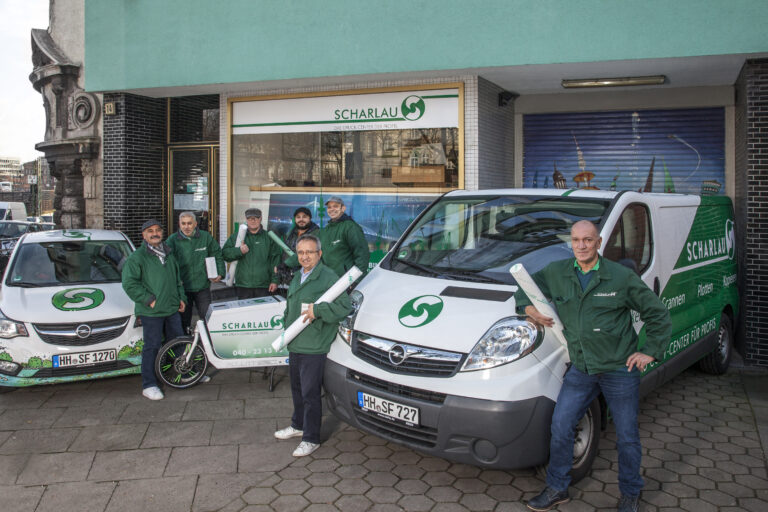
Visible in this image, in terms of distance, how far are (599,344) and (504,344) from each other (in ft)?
1.79

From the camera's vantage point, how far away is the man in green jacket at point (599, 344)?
3.58 metres

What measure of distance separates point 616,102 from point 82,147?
34.6 feet

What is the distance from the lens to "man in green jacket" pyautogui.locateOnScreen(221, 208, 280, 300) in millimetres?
7030

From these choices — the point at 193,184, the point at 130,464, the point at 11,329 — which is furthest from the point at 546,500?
the point at 193,184

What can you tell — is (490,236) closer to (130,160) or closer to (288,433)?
(288,433)

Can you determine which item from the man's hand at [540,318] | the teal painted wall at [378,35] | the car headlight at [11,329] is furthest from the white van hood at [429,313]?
the teal painted wall at [378,35]

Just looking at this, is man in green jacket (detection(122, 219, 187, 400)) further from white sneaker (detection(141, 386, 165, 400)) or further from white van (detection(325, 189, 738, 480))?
white van (detection(325, 189, 738, 480))

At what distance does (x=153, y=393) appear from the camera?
596cm

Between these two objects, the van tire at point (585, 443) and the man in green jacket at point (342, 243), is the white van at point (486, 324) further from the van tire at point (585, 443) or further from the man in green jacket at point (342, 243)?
the man in green jacket at point (342, 243)

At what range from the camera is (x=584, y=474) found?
4121mm

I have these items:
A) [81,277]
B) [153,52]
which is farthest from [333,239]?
[153,52]

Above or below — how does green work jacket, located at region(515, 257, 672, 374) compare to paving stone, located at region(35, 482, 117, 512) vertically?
above

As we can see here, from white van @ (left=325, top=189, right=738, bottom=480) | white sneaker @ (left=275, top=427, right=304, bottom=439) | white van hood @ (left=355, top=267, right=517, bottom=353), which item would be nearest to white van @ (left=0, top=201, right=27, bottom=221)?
white sneaker @ (left=275, top=427, right=304, bottom=439)

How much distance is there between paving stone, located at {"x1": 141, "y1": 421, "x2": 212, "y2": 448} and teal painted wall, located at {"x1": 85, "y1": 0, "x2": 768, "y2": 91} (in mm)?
5557
